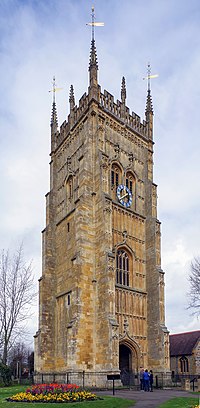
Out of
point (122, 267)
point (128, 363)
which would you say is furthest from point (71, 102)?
point (128, 363)

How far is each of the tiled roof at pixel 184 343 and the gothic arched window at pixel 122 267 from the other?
2547 centimetres

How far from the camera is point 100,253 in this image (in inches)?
1341

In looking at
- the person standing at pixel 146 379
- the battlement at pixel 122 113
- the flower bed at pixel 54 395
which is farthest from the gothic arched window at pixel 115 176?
the flower bed at pixel 54 395

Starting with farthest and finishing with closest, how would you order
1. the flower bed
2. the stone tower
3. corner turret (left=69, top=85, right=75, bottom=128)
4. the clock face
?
corner turret (left=69, top=85, right=75, bottom=128) → the clock face → the stone tower → the flower bed

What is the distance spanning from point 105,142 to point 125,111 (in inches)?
209

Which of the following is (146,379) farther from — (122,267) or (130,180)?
(130,180)

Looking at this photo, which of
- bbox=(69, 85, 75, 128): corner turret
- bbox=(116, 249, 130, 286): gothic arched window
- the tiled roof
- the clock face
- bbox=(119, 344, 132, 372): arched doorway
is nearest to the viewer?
bbox=(119, 344, 132, 372): arched doorway

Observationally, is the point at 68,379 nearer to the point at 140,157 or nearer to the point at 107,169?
the point at 107,169

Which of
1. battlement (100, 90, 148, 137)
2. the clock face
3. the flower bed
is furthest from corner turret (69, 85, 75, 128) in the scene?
the flower bed

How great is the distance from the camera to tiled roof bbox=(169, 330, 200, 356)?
Answer: 58.2 meters

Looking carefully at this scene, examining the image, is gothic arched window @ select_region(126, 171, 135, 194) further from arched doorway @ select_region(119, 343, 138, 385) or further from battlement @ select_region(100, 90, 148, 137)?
arched doorway @ select_region(119, 343, 138, 385)

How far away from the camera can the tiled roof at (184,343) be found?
58156mm

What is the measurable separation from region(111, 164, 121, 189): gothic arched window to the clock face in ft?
1.40

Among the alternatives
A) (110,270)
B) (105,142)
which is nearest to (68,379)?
(110,270)
